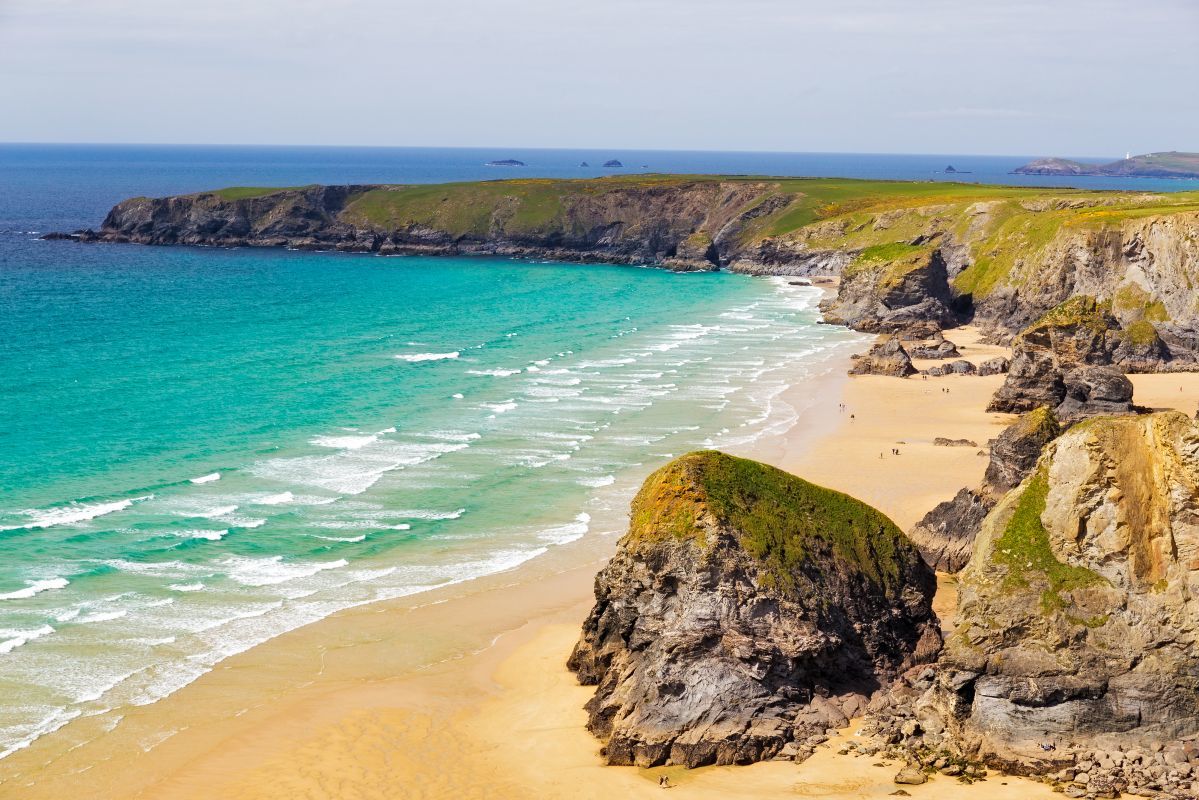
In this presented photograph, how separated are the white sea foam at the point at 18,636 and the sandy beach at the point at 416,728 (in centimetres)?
579

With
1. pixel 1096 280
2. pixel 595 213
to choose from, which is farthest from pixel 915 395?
pixel 595 213

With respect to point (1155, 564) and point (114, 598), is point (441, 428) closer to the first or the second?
point (114, 598)

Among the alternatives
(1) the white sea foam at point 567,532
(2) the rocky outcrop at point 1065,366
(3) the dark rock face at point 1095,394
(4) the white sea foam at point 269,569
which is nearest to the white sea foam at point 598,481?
(1) the white sea foam at point 567,532

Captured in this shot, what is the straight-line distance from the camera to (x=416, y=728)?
2748 centimetres

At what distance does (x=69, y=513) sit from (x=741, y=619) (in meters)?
28.8

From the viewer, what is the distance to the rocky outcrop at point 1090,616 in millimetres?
22547

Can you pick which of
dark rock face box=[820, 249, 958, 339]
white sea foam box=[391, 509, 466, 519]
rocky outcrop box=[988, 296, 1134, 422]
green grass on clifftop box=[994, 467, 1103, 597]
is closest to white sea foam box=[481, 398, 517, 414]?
white sea foam box=[391, 509, 466, 519]

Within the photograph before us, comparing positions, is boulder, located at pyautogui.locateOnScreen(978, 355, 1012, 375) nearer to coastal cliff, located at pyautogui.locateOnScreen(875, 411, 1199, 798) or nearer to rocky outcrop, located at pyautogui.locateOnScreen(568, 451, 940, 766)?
rocky outcrop, located at pyautogui.locateOnScreen(568, 451, 940, 766)

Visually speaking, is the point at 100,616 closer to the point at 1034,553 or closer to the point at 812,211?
the point at 1034,553

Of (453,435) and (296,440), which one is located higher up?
(453,435)

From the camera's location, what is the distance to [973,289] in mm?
97562

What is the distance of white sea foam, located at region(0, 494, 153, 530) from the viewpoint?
41344mm

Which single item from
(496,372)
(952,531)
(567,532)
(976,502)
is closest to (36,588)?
(567,532)

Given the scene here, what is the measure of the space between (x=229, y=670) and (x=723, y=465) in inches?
566
